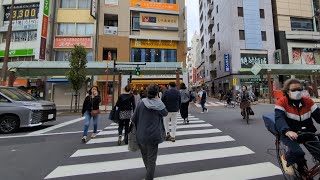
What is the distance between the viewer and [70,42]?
88.4ft

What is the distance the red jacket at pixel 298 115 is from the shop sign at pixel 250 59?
33.2 m

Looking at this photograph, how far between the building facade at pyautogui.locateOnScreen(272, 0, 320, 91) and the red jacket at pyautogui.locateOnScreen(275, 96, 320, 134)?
3578 cm

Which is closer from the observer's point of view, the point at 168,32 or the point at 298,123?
the point at 298,123

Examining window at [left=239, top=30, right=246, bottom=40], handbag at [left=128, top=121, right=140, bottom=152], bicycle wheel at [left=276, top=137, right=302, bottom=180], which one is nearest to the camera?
bicycle wheel at [left=276, top=137, right=302, bottom=180]

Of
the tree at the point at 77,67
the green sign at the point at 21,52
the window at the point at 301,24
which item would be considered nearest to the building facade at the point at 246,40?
the window at the point at 301,24

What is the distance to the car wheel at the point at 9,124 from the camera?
8930mm

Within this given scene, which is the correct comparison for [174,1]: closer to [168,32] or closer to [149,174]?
[168,32]

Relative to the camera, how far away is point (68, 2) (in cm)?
2833

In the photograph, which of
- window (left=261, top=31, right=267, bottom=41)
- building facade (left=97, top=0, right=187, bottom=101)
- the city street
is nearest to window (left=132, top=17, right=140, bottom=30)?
building facade (left=97, top=0, right=187, bottom=101)

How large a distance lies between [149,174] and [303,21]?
42846 mm

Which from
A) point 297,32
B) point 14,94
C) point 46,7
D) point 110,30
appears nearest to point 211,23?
point 297,32

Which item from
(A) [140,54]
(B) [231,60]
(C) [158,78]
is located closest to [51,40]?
(A) [140,54]

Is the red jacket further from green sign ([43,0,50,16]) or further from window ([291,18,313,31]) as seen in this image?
window ([291,18,313,31])

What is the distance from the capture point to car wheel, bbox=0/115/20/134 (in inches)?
352
